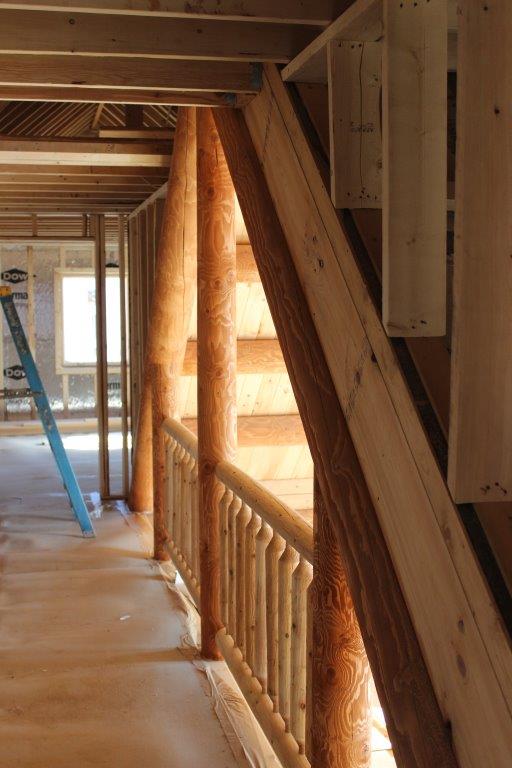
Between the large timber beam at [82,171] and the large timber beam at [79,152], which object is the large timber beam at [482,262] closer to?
the large timber beam at [79,152]

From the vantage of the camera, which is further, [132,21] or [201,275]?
[201,275]

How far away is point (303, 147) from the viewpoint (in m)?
2.33

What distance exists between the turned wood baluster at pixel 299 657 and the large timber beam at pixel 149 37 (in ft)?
5.37

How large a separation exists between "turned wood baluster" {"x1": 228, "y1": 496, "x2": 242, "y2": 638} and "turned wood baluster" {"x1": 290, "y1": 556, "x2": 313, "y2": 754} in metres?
0.81

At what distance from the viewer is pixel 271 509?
127 inches

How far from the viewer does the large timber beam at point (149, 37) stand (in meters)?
2.38

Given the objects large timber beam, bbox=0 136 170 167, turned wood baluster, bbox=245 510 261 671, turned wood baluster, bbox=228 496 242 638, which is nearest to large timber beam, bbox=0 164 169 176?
large timber beam, bbox=0 136 170 167

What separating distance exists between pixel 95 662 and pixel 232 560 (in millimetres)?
976

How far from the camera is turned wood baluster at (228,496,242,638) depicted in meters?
3.78

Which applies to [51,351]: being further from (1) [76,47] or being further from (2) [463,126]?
(2) [463,126]

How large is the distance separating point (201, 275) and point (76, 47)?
1668 millimetres

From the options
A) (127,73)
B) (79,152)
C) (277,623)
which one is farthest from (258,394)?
(127,73)

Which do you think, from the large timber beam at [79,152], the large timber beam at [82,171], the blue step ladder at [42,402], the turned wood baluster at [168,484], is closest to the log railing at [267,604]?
the turned wood baluster at [168,484]

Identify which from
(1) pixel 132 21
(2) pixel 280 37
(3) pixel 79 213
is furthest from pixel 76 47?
(3) pixel 79 213
